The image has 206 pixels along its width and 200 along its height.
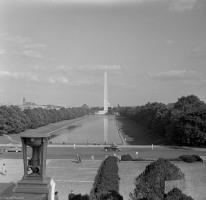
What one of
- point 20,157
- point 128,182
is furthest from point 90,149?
point 128,182

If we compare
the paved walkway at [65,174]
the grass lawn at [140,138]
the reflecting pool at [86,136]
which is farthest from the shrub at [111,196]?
the grass lawn at [140,138]

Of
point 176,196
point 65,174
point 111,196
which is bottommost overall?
point 65,174

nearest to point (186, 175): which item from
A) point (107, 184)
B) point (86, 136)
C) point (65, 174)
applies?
point (107, 184)

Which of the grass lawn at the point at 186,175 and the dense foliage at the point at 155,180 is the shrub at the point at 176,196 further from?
the grass lawn at the point at 186,175

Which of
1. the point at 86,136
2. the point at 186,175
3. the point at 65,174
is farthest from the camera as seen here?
the point at 86,136

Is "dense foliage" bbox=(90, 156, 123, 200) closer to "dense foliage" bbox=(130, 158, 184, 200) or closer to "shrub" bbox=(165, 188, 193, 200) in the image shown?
"dense foliage" bbox=(130, 158, 184, 200)

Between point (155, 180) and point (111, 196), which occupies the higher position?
point (155, 180)

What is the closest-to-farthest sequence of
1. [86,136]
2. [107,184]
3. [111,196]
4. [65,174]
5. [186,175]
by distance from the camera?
1. [111,196]
2. [107,184]
3. [186,175]
4. [65,174]
5. [86,136]

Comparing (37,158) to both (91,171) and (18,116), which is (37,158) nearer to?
(91,171)

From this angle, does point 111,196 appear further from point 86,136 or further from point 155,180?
point 86,136
